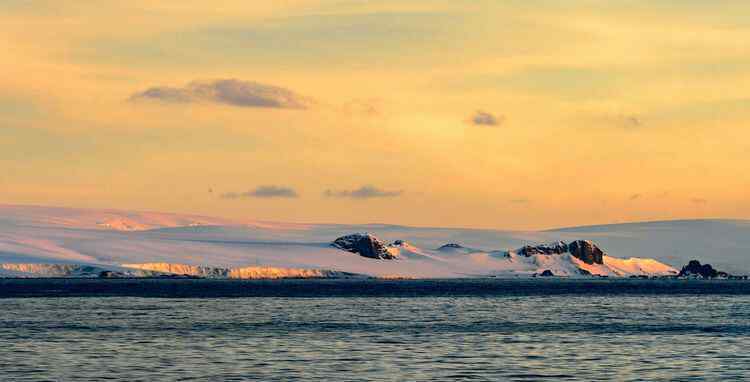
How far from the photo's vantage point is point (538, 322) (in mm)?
102750

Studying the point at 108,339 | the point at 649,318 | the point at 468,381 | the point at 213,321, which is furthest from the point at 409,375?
the point at 649,318

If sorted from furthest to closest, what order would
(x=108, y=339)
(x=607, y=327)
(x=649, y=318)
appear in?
(x=649, y=318)
(x=607, y=327)
(x=108, y=339)

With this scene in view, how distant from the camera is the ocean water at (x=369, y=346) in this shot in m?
59.3

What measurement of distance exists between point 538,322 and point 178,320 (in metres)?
29.2

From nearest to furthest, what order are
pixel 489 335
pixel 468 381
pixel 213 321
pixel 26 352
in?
1. pixel 468 381
2. pixel 26 352
3. pixel 489 335
4. pixel 213 321

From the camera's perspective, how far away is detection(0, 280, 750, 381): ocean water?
59344mm

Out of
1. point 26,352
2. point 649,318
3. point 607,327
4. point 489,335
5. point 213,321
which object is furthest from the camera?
point 649,318

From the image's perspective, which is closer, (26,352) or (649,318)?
(26,352)

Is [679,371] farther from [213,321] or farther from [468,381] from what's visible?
[213,321]

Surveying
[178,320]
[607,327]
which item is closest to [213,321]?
[178,320]

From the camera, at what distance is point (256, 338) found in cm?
8056

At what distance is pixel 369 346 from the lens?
7494 centimetres

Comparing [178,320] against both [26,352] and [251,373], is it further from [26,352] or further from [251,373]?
[251,373]

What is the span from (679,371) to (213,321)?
163 feet
